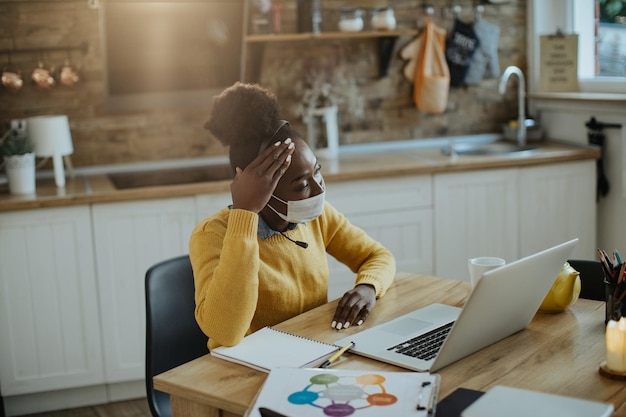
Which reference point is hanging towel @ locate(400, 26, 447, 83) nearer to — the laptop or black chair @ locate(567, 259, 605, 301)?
black chair @ locate(567, 259, 605, 301)

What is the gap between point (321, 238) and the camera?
2.21 meters

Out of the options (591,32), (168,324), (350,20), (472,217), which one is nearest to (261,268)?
(168,324)

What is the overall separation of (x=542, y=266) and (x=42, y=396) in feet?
7.74

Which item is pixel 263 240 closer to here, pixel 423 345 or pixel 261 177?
pixel 261 177

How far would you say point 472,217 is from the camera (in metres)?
3.68

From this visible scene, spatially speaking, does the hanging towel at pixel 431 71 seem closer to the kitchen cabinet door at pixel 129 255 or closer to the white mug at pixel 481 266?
the kitchen cabinet door at pixel 129 255

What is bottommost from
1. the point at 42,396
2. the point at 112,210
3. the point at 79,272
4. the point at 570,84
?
the point at 42,396

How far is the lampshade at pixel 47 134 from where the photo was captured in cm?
332

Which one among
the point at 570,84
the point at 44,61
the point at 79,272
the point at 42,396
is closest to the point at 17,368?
the point at 42,396

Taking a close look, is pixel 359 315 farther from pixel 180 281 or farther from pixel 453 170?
pixel 453 170

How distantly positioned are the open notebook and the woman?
4 centimetres

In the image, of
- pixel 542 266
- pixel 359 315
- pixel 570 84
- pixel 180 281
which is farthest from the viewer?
pixel 570 84

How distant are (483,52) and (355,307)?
8.48 feet

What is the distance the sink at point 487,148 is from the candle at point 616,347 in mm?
2444
